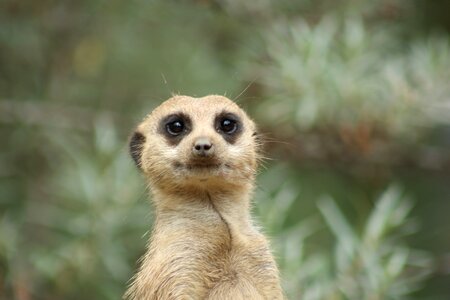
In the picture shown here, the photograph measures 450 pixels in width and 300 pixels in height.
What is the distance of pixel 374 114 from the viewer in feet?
15.6

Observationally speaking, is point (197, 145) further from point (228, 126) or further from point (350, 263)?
point (350, 263)

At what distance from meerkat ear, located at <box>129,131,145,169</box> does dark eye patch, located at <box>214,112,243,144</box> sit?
1.14 ft

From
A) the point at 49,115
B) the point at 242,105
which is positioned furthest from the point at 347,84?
the point at 49,115

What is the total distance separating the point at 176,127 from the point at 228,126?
195 mm

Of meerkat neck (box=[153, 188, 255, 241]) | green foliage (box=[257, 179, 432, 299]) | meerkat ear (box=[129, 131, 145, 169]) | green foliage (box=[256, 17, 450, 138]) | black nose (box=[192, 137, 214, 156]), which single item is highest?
green foliage (box=[256, 17, 450, 138])

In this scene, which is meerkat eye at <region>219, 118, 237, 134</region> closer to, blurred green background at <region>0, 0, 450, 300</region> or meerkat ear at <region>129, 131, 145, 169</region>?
meerkat ear at <region>129, 131, 145, 169</region>

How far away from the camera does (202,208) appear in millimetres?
3580

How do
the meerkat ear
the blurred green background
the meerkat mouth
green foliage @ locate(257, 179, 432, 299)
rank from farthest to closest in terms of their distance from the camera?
the blurred green background, green foliage @ locate(257, 179, 432, 299), the meerkat ear, the meerkat mouth

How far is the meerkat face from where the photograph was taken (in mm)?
3508

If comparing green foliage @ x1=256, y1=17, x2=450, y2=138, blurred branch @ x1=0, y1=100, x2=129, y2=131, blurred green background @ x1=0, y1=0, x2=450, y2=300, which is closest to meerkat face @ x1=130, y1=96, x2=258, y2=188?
blurred green background @ x1=0, y1=0, x2=450, y2=300

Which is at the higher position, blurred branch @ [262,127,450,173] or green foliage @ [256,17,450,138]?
green foliage @ [256,17,450,138]

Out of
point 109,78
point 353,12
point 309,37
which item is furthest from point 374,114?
point 109,78

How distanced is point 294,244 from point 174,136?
1020 millimetres

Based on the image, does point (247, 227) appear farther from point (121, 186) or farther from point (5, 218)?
point (5, 218)
